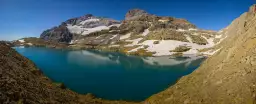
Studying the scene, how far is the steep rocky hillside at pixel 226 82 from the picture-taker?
24422 mm

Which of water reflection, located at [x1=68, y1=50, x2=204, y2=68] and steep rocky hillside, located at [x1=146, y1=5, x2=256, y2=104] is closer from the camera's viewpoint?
steep rocky hillside, located at [x1=146, y1=5, x2=256, y2=104]

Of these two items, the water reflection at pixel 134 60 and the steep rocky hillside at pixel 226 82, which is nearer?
the steep rocky hillside at pixel 226 82

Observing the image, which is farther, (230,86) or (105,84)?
(105,84)

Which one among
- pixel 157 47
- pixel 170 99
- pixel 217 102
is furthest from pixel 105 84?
pixel 157 47

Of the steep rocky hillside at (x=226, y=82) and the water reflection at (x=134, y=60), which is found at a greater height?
the steep rocky hillside at (x=226, y=82)

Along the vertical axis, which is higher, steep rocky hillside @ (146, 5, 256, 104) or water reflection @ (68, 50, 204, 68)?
steep rocky hillside @ (146, 5, 256, 104)

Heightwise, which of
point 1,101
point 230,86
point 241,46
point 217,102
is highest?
point 241,46

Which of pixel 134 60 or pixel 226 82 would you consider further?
pixel 134 60

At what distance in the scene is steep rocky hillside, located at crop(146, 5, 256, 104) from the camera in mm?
24422

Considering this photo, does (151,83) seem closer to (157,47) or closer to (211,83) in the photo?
(211,83)

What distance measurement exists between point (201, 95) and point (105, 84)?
106 feet

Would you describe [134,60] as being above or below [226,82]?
below

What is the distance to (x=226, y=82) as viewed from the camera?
89.5ft

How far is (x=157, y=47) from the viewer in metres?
187
